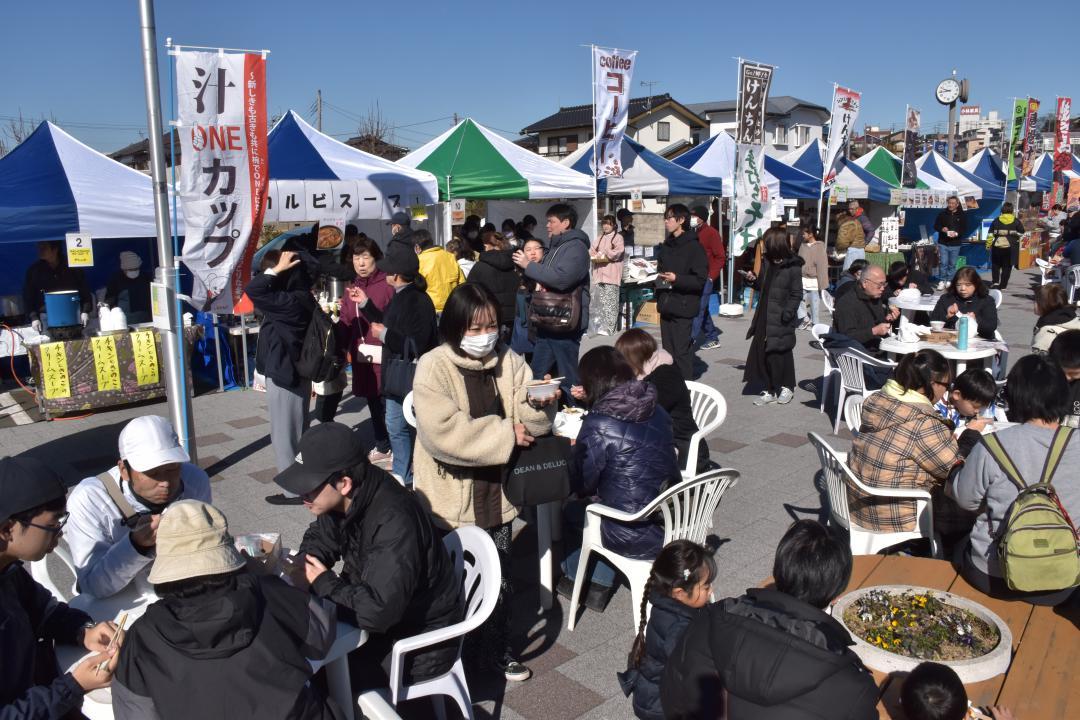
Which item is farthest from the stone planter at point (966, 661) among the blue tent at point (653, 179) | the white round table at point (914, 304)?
the blue tent at point (653, 179)

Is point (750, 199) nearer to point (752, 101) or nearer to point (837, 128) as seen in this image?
point (752, 101)

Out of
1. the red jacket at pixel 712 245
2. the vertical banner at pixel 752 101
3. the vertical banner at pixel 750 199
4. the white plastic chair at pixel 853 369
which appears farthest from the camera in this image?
the vertical banner at pixel 750 199

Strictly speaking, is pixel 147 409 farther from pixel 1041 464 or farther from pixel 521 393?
pixel 1041 464

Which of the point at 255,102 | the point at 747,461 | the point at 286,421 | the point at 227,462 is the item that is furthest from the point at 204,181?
the point at 747,461

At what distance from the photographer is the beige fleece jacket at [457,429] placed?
10.4 feet

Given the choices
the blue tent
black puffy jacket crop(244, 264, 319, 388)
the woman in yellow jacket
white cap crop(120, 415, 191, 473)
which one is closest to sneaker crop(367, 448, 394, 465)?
black puffy jacket crop(244, 264, 319, 388)

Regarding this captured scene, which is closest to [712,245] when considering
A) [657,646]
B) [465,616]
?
[465,616]

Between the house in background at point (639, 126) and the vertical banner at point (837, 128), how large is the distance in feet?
105

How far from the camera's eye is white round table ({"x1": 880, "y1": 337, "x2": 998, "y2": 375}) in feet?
22.5

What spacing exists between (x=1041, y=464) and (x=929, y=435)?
2.76 ft

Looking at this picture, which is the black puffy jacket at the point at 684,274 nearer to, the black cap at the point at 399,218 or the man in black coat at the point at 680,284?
the man in black coat at the point at 680,284

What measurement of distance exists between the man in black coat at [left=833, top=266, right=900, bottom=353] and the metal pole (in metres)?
5.67

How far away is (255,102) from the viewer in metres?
5.56

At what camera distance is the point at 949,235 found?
1712cm
